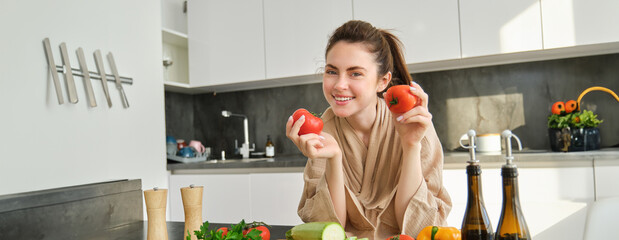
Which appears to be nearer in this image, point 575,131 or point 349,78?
point 349,78

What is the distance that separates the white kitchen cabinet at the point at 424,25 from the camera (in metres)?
2.62

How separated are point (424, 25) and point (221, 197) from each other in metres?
1.62

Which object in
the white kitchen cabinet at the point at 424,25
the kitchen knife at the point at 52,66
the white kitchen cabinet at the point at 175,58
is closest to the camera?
the kitchen knife at the point at 52,66

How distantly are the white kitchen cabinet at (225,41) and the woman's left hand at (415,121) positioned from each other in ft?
6.50

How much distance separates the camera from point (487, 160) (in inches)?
90.9

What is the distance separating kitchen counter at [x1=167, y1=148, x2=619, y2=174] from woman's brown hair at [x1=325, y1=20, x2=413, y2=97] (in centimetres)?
94

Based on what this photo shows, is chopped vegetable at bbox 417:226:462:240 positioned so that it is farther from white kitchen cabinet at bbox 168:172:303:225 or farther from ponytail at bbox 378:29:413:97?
white kitchen cabinet at bbox 168:172:303:225

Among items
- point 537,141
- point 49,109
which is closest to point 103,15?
point 49,109

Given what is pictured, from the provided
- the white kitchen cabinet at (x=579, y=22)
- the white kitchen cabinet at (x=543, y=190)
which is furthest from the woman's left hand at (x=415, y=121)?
the white kitchen cabinet at (x=579, y=22)

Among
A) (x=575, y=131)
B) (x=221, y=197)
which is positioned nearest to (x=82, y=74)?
(x=221, y=197)

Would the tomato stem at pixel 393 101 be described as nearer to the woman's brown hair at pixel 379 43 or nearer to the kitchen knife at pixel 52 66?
the woman's brown hair at pixel 379 43

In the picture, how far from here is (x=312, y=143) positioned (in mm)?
1175

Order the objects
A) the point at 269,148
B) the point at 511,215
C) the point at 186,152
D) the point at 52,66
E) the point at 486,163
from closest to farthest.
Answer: the point at 511,215
the point at 52,66
the point at 486,163
the point at 186,152
the point at 269,148

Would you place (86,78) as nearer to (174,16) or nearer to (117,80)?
(117,80)
